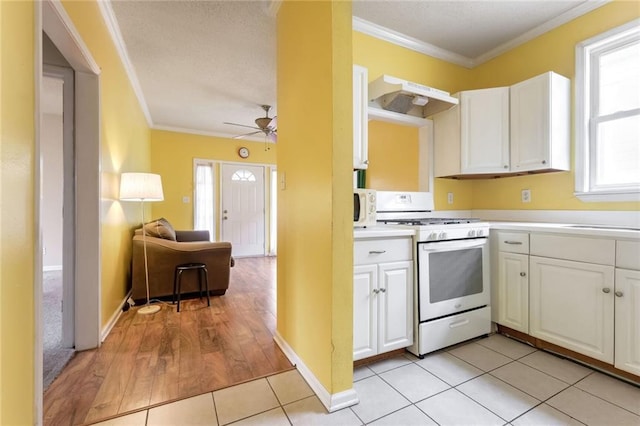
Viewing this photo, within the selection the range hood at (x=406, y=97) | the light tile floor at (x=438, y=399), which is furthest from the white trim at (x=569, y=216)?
the range hood at (x=406, y=97)

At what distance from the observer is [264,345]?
2.04 m

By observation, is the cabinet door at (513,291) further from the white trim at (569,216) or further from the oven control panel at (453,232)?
the white trim at (569,216)

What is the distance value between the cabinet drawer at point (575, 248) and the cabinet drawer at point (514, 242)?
0.13 ft

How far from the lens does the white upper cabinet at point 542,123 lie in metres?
2.18

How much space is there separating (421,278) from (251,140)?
4952mm

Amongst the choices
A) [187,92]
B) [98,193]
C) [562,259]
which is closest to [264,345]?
[98,193]

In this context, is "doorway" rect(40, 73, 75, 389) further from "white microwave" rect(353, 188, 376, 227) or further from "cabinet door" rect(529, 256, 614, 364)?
"cabinet door" rect(529, 256, 614, 364)

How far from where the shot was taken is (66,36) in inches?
62.1

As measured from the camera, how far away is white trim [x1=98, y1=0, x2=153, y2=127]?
2.10m

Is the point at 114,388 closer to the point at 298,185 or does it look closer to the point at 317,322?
the point at 317,322

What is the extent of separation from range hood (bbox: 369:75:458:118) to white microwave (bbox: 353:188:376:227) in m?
0.88

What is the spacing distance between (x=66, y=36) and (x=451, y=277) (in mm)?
2791

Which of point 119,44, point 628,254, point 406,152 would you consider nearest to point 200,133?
point 119,44

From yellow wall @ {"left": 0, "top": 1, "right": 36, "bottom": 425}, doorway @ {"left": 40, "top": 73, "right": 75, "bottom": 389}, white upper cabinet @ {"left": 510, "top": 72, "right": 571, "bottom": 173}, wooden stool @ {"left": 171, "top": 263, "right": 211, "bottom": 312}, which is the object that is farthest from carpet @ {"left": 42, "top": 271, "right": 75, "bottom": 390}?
white upper cabinet @ {"left": 510, "top": 72, "right": 571, "bottom": 173}
